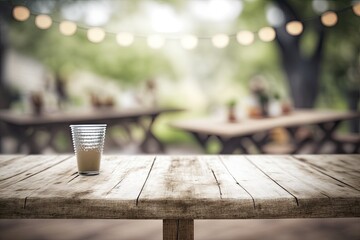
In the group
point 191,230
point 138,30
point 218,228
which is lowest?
point 218,228

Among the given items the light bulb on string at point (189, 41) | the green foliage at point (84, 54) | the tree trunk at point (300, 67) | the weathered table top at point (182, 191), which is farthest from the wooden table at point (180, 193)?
the green foliage at point (84, 54)

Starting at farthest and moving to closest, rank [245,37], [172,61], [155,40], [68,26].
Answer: [172,61] < [155,40] < [245,37] < [68,26]

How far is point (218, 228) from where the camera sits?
284cm

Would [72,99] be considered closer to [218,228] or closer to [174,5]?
[174,5]

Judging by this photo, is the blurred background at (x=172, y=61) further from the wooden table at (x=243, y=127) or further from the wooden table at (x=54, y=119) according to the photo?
the wooden table at (x=243, y=127)

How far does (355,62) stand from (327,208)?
9580mm

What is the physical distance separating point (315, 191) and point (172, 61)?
11.4 meters

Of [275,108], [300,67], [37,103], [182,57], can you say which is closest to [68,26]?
[37,103]

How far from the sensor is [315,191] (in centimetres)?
109

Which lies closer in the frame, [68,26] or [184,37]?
[68,26]

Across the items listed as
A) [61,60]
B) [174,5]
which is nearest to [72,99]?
[61,60]

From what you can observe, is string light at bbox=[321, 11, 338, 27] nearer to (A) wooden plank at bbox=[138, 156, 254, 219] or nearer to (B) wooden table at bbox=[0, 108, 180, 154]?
(B) wooden table at bbox=[0, 108, 180, 154]

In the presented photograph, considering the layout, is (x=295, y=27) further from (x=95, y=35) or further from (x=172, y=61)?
(x=172, y=61)

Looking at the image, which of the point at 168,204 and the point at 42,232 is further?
the point at 42,232
